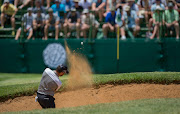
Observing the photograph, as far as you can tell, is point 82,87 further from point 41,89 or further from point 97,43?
point 97,43

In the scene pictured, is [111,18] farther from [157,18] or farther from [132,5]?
[157,18]

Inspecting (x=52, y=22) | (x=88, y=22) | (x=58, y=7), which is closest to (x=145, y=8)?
(x=88, y=22)

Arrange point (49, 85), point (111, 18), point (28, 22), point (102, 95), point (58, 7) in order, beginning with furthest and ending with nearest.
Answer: point (58, 7), point (28, 22), point (111, 18), point (102, 95), point (49, 85)

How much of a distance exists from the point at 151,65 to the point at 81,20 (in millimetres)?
3881

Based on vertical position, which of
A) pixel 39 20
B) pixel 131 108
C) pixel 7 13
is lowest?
pixel 131 108

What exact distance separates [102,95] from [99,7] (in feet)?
22.1

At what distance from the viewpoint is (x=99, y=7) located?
49.0 ft

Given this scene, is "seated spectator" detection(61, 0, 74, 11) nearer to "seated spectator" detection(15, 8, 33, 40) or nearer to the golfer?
"seated spectator" detection(15, 8, 33, 40)

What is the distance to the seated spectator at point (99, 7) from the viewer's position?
47.1 ft

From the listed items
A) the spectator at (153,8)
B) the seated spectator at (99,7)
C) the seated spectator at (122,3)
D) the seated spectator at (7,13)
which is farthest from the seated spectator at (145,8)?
the seated spectator at (7,13)

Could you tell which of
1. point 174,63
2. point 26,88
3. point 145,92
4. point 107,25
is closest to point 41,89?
point 26,88

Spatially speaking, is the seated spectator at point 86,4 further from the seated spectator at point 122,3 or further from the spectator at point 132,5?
the spectator at point 132,5

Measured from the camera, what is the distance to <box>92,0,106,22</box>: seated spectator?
1436 cm

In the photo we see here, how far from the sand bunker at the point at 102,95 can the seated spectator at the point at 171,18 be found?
4748mm
